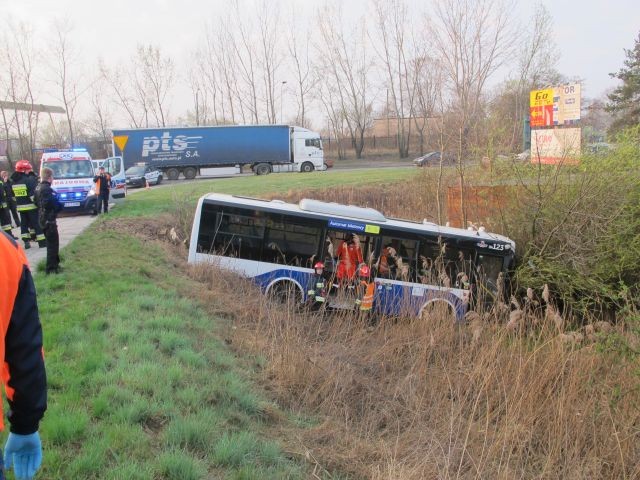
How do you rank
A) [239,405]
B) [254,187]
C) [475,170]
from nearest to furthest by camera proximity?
1. [239,405]
2. [475,170]
3. [254,187]

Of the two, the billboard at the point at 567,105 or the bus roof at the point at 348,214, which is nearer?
the bus roof at the point at 348,214

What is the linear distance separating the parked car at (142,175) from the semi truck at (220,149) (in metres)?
1.71

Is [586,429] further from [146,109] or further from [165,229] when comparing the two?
[146,109]

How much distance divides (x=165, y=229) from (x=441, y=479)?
1273 centimetres

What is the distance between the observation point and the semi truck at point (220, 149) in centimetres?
3725

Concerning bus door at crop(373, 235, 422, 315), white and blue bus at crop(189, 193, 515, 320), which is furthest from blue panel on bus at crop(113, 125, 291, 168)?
bus door at crop(373, 235, 422, 315)

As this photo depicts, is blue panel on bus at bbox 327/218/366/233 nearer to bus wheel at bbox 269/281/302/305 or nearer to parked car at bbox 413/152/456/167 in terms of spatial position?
bus wheel at bbox 269/281/302/305

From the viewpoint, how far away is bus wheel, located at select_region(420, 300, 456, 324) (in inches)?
299

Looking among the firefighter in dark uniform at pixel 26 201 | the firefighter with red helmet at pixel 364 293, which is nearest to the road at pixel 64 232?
the firefighter in dark uniform at pixel 26 201

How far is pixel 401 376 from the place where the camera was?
6711 mm

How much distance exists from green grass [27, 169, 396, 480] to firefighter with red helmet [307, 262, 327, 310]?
2.46 metres

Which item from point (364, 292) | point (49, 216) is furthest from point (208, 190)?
point (364, 292)

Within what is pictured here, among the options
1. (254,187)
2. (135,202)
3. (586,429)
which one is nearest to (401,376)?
(586,429)

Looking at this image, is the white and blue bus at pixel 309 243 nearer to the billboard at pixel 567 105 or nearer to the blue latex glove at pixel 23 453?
the blue latex glove at pixel 23 453
